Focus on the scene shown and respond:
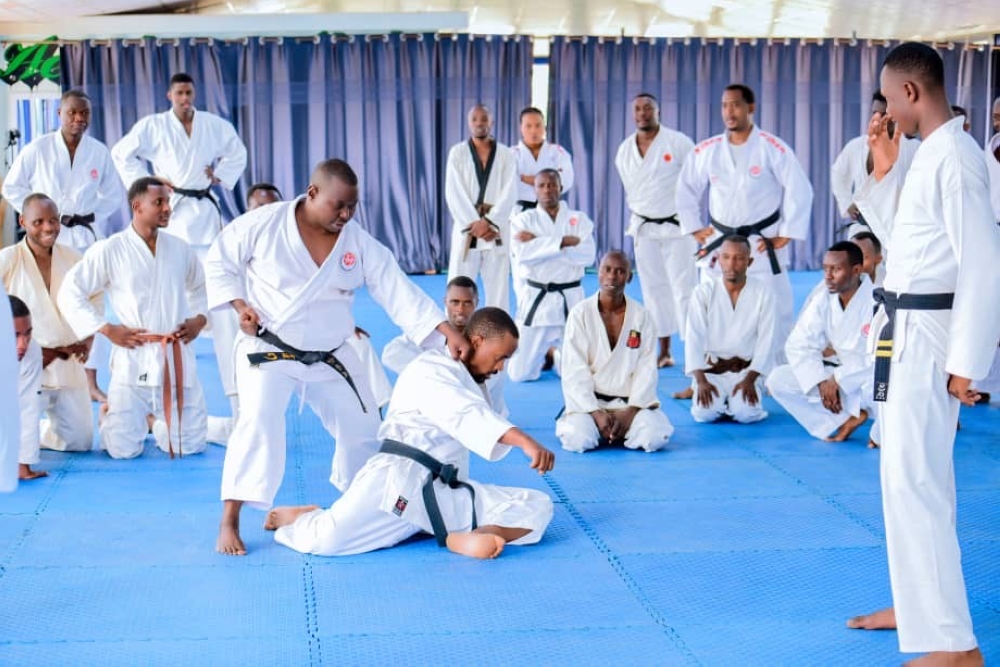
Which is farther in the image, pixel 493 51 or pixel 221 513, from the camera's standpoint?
pixel 493 51

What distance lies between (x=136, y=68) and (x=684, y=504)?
917 centimetres

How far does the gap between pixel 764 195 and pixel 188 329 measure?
10.8 ft

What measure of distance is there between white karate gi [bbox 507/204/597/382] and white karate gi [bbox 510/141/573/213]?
1397mm

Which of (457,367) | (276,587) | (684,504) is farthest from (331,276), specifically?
(684,504)

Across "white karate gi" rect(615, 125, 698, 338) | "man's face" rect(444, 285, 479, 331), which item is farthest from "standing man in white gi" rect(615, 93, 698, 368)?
"man's face" rect(444, 285, 479, 331)

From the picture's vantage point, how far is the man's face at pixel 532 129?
8.66 m

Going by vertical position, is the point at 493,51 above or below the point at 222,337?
above

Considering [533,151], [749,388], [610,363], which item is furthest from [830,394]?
[533,151]

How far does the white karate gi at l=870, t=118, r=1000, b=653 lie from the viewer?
270 cm

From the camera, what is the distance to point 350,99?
1201cm

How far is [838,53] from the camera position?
12.3 metres

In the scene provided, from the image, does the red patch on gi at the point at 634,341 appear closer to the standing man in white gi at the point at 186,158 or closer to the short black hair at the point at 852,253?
the short black hair at the point at 852,253

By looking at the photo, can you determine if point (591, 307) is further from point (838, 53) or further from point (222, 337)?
point (838, 53)

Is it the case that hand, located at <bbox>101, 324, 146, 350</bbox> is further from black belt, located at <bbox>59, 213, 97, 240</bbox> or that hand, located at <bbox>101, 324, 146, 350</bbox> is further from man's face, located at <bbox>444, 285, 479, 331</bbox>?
black belt, located at <bbox>59, 213, 97, 240</bbox>
